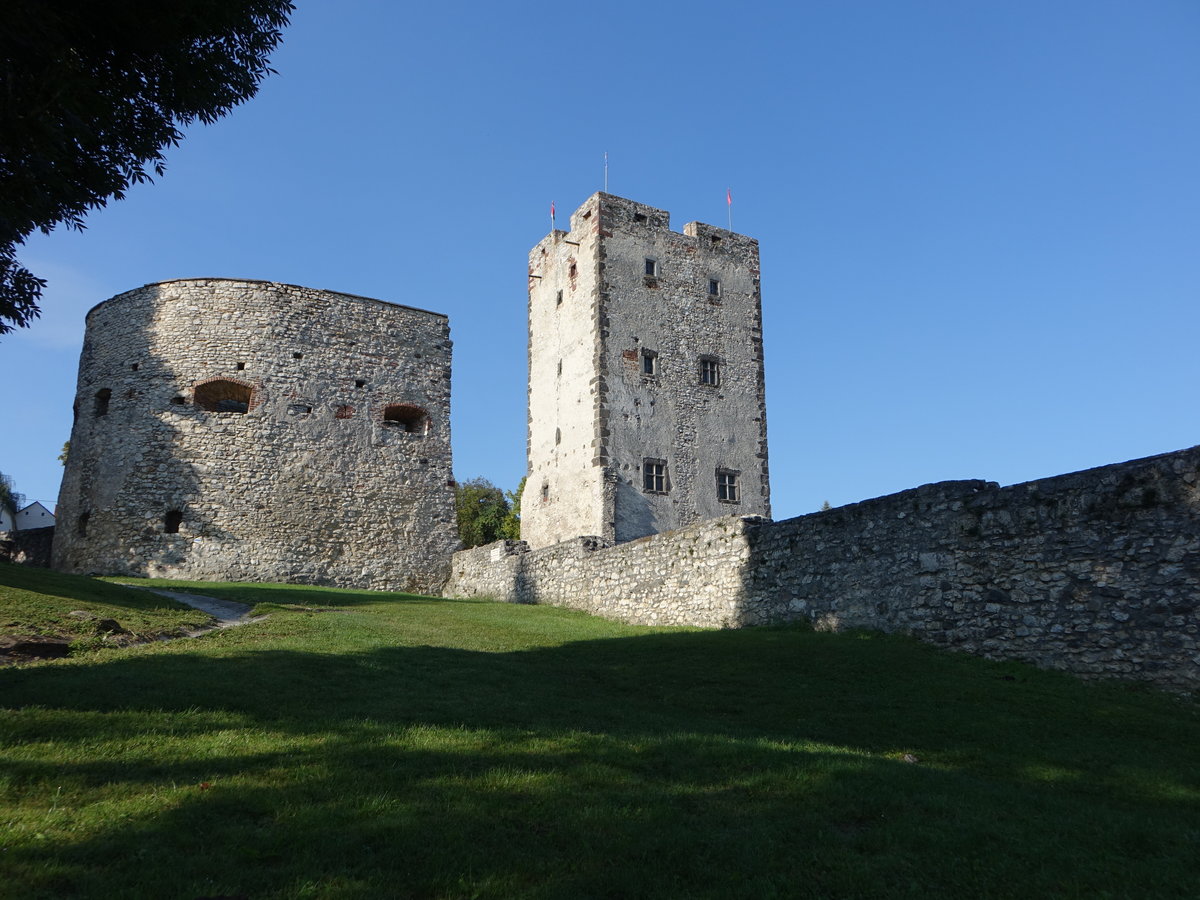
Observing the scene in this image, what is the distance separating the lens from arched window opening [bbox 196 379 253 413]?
2323 cm

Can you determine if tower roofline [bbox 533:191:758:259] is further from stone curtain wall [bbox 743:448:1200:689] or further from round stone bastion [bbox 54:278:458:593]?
stone curtain wall [bbox 743:448:1200:689]

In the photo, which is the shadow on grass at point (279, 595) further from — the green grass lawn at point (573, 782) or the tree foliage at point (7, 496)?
the tree foliage at point (7, 496)

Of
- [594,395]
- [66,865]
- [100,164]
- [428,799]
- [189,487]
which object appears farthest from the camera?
[594,395]

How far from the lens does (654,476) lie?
27.0 metres

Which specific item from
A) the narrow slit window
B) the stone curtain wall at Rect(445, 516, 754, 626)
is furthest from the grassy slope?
the narrow slit window

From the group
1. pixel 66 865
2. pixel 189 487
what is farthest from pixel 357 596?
pixel 66 865

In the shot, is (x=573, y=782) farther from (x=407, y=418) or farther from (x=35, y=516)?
(x=35, y=516)

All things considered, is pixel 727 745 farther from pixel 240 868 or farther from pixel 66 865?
pixel 66 865

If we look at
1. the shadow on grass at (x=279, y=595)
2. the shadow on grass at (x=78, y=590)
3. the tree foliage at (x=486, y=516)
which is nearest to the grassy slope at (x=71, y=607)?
the shadow on grass at (x=78, y=590)

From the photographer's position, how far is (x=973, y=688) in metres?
8.79

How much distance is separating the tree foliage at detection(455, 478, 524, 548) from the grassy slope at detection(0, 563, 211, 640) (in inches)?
1201

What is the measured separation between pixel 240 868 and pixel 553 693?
481 cm

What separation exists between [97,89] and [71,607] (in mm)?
6561

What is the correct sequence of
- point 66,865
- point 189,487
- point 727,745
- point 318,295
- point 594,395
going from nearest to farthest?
1. point 66,865
2. point 727,745
3. point 189,487
4. point 318,295
5. point 594,395
